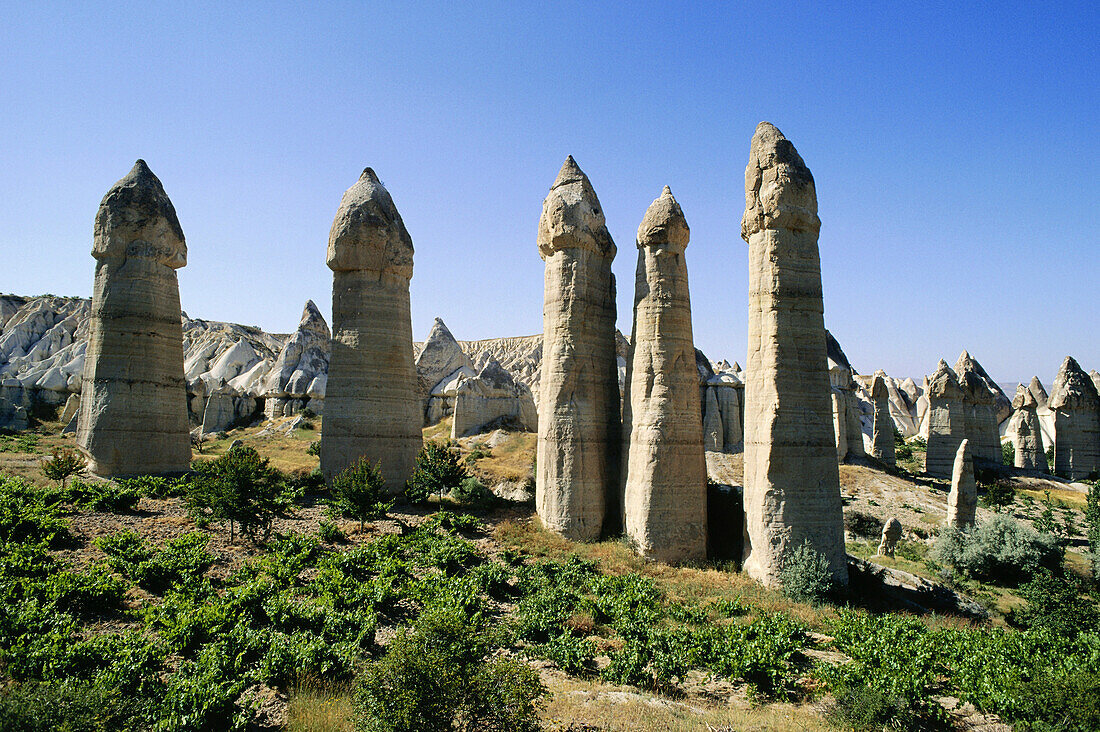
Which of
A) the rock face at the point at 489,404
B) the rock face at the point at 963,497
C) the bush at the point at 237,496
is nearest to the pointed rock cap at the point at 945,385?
the rock face at the point at 963,497

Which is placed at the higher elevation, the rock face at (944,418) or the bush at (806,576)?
the rock face at (944,418)

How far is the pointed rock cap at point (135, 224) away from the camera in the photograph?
17.9 meters

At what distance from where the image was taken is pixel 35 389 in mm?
41188

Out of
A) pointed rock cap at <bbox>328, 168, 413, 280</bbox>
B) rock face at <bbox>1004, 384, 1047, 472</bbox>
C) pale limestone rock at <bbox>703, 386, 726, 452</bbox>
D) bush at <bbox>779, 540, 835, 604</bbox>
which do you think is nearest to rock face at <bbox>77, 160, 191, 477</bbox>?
pointed rock cap at <bbox>328, 168, 413, 280</bbox>

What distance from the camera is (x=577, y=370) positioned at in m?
16.0

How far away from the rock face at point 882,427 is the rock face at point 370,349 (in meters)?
25.2

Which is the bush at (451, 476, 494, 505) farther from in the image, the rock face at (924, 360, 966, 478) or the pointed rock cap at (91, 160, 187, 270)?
the rock face at (924, 360, 966, 478)

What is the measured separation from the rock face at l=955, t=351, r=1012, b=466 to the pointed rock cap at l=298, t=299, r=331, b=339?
39150 millimetres

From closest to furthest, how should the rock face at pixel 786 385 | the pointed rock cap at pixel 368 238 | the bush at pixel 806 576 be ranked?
the bush at pixel 806 576 → the rock face at pixel 786 385 → the pointed rock cap at pixel 368 238

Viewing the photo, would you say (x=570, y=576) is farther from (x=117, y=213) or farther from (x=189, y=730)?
(x=117, y=213)

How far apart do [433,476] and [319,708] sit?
11187mm

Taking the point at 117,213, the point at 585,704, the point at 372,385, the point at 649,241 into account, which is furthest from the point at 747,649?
the point at 117,213

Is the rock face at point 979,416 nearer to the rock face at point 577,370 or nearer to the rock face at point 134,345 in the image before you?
the rock face at point 577,370

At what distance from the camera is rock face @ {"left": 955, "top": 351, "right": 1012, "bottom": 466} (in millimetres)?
29969
